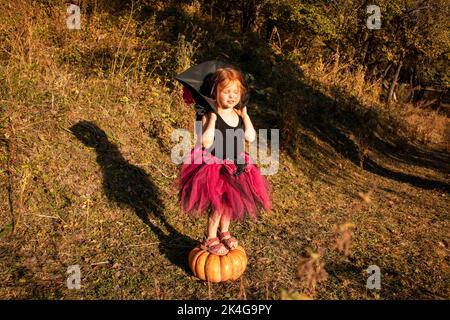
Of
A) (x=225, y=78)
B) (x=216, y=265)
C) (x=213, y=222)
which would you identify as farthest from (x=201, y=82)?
(x=216, y=265)

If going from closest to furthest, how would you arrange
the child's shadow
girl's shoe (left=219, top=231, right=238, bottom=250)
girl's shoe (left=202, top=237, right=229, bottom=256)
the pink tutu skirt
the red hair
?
the red hair → the pink tutu skirt → girl's shoe (left=202, top=237, right=229, bottom=256) → girl's shoe (left=219, top=231, right=238, bottom=250) → the child's shadow

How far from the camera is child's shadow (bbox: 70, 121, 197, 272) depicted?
4.36 m

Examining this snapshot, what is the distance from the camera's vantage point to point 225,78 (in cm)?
332

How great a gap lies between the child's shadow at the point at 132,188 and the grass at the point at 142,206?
2 centimetres

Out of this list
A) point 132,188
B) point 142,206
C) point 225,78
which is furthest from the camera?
point 132,188

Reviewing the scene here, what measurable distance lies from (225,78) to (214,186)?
0.93 metres

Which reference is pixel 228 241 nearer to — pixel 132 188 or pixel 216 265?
pixel 216 265

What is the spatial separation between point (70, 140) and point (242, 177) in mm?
2638

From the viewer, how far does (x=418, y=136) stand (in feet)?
36.0

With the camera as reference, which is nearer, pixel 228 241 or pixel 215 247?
pixel 215 247

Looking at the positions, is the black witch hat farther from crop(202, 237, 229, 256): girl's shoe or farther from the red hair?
crop(202, 237, 229, 256): girl's shoe

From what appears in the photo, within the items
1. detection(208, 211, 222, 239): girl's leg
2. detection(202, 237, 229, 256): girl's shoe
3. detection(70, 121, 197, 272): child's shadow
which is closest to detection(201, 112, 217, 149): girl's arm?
detection(208, 211, 222, 239): girl's leg

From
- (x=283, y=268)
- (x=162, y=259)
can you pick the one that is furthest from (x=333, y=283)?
(x=162, y=259)
